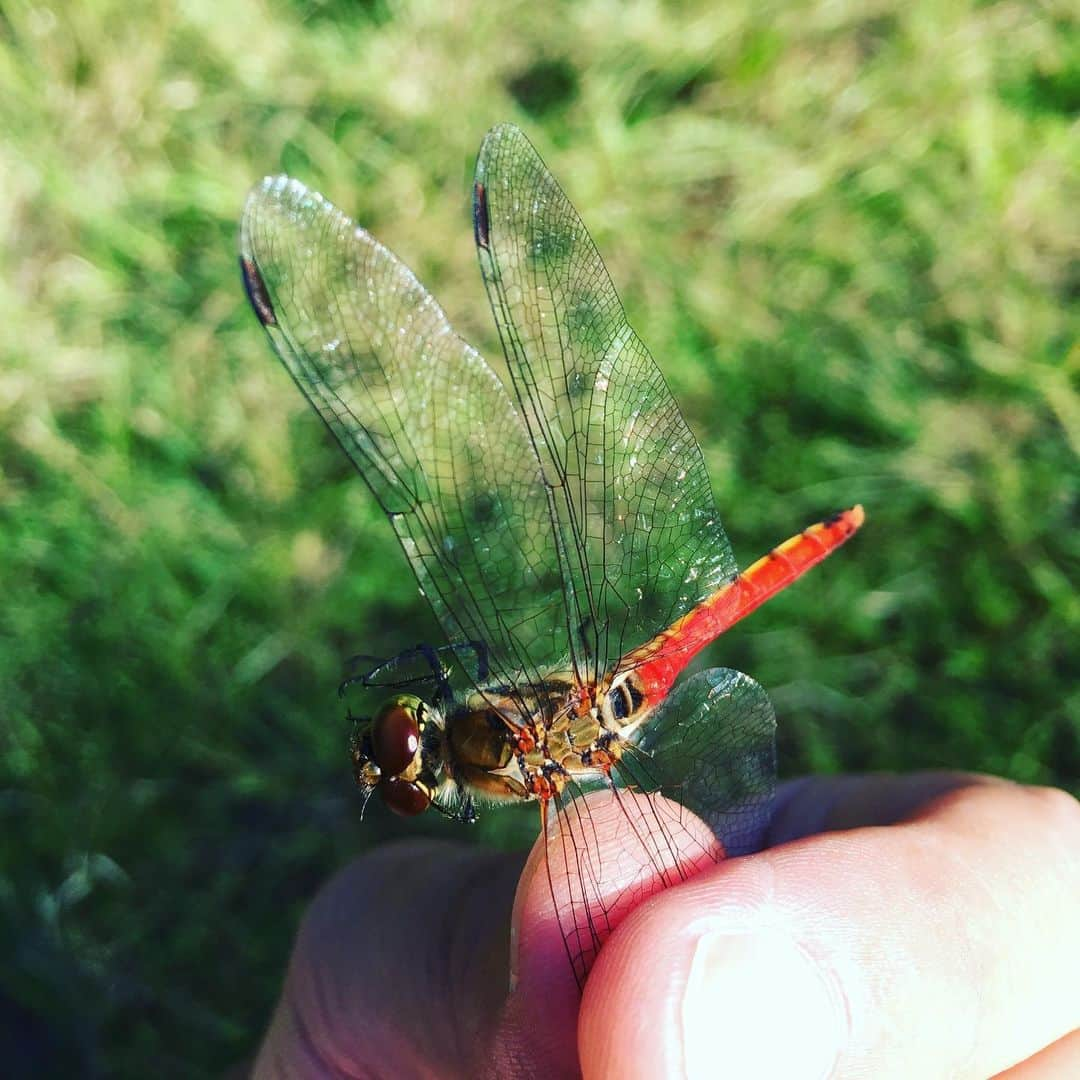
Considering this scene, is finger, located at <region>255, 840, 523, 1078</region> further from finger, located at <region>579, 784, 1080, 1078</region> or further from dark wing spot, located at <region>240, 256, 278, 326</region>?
dark wing spot, located at <region>240, 256, 278, 326</region>

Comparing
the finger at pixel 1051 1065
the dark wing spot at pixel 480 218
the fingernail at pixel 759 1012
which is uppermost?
the dark wing spot at pixel 480 218

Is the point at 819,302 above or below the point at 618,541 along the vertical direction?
above

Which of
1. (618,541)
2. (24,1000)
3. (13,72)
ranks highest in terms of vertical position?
(13,72)

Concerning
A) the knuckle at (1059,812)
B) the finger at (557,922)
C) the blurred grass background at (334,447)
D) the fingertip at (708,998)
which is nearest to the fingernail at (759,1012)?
the fingertip at (708,998)

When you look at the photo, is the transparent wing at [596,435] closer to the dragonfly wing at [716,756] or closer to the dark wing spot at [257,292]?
the dragonfly wing at [716,756]

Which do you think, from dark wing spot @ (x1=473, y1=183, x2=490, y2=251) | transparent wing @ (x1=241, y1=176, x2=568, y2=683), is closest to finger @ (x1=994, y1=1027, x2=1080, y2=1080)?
transparent wing @ (x1=241, y1=176, x2=568, y2=683)

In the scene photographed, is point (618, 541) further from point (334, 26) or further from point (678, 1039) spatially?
point (334, 26)

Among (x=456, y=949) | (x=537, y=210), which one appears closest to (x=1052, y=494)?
(x=537, y=210)

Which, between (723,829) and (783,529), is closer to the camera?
(723,829)
